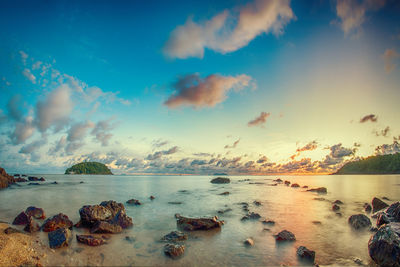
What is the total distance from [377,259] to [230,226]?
336 inches

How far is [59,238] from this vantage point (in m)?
10.3

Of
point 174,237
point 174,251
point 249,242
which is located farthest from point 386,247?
point 174,237

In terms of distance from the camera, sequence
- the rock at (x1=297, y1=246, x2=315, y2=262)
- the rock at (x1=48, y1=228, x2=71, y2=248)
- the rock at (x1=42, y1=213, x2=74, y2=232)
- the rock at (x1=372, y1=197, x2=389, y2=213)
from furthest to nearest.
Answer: the rock at (x1=372, y1=197, x2=389, y2=213)
the rock at (x1=42, y1=213, x2=74, y2=232)
the rock at (x1=48, y1=228, x2=71, y2=248)
the rock at (x1=297, y1=246, x2=315, y2=262)

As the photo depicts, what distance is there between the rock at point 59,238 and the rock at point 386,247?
1472 cm

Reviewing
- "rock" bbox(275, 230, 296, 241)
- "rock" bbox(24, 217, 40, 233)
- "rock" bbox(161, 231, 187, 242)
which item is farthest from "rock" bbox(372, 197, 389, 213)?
"rock" bbox(24, 217, 40, 233)

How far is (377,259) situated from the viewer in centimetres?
870

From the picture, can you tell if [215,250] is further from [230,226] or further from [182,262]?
[230,226]

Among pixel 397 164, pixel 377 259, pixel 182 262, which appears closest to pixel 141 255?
pixel 182 262

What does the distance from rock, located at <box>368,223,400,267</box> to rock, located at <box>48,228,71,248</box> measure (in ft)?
48.3

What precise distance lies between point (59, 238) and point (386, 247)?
15.4 meters

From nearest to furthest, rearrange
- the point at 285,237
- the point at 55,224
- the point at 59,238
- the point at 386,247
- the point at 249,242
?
the point at 386,247
the point at 59,238
the point at 249,242
the point at 285,237
the point at 55,224

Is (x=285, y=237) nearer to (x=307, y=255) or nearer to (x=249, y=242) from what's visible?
(x=249, y=242)

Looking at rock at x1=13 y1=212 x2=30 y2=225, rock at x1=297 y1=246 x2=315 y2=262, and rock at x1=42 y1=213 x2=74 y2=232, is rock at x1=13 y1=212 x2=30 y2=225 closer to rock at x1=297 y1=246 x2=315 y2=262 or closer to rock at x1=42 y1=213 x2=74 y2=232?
rock at x1=42 y1=213 x2=74 y2=232

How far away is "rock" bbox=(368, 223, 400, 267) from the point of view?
8117mm
